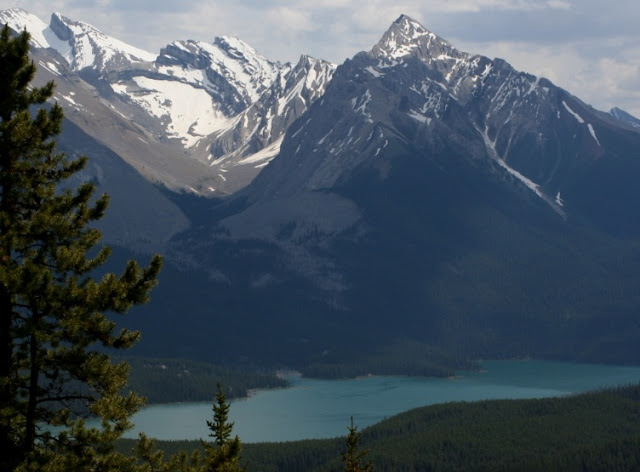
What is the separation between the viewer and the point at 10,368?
37969 mm

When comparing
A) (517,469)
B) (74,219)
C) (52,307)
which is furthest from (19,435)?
(517,469)

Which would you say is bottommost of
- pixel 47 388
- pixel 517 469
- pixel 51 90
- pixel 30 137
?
pixel 47 388

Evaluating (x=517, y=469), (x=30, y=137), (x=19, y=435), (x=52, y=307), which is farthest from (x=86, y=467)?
(x=517, y=469)

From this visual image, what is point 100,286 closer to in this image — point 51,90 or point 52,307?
point 52,307

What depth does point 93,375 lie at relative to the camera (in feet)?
126

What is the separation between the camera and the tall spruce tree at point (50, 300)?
37.1 m

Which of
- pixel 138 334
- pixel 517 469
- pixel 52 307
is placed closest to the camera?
pixel 52 307

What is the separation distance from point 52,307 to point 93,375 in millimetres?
2877

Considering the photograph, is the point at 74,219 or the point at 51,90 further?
the point at 51,90

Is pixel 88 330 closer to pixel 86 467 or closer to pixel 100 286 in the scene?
pixel 100 286

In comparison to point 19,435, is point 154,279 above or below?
above

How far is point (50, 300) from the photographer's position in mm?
36562

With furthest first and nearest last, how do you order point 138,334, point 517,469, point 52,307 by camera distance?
point 517,469 → point 138,334 → point 52,307

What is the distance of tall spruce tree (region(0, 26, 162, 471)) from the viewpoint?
122ft
